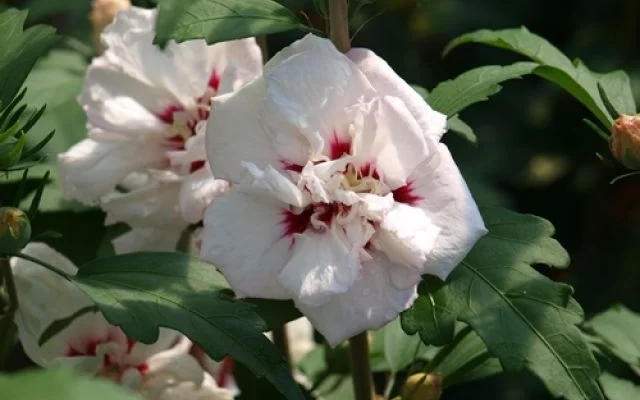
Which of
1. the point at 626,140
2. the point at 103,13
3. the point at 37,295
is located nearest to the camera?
the point at 626,140

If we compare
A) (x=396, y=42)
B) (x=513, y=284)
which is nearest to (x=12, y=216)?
(x=513, y=284)

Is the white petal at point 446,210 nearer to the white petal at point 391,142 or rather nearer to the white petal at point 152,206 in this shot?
the white petal at point 391,142

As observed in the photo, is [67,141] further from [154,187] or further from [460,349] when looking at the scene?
[460,349]

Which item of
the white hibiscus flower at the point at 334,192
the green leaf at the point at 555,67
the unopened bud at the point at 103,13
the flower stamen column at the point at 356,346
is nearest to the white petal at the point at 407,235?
the white hibiscus flower at the point at 334,192

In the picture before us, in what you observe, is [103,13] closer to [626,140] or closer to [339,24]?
[339,24]

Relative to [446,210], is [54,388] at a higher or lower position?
higher

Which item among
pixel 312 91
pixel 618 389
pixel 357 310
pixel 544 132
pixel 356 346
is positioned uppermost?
pixel 312 91

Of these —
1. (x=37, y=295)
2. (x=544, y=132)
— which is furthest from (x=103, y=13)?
(x=544, y=132)
